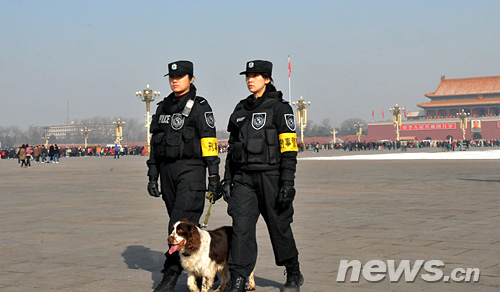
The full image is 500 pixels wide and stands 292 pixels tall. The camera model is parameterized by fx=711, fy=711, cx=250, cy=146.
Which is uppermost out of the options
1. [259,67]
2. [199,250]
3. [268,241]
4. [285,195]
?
[259,67]

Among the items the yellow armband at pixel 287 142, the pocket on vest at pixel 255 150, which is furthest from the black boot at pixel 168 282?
the yellow armband at pixel 287 142

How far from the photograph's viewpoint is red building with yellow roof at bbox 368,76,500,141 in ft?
367

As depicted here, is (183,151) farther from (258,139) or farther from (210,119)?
(258,139)

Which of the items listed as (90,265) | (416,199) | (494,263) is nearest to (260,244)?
(90,265)

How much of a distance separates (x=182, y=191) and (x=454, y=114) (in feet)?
405

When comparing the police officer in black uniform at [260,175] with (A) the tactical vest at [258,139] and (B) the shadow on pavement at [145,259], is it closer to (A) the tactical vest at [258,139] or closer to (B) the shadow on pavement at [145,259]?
(A) the tactical vest at [258,139]

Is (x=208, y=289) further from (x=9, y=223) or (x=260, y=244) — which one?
(x=9, y=223)

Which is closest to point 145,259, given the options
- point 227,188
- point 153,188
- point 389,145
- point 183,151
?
point 153,188

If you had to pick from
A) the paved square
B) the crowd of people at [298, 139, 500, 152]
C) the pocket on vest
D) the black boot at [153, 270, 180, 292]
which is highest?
the pocket on vest

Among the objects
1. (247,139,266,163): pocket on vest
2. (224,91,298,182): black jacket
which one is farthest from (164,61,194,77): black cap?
(247,139,266,163): pocket on vest

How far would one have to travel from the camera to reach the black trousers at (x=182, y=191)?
16.5 ft

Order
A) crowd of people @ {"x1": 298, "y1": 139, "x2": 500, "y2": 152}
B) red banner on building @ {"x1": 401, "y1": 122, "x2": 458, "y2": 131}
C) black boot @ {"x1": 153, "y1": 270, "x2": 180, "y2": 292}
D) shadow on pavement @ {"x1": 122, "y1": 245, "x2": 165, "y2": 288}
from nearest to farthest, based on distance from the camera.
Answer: black boot @ {"x1": 153, "y1": 270, "x2": 180, "y2": 292}, shadow on pavement @ {"x1": 122, "y1": 245, "x2": 165, "y2": 288}, crowd of people @ {"x1": 298, "y1": 139, "x2": 500, "y2": 152}, red banner on building @ {"x1": 401, "y1": 122, "x2": 458, "y2": 131}

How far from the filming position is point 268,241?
745cm

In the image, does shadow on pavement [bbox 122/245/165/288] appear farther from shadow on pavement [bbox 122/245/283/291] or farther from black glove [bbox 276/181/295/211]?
black glove [bbox 276/181/295/211]
